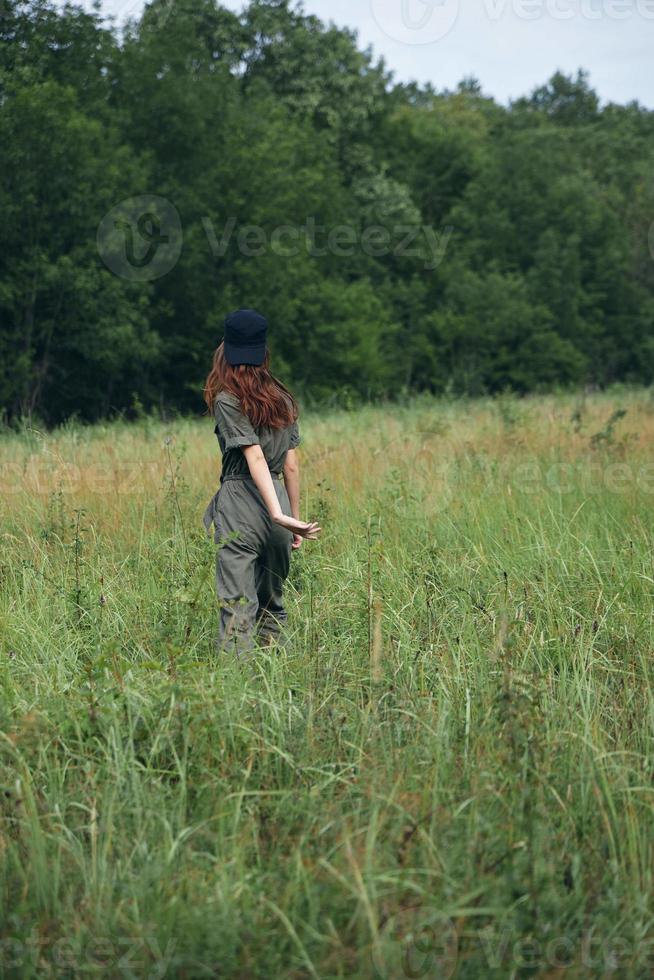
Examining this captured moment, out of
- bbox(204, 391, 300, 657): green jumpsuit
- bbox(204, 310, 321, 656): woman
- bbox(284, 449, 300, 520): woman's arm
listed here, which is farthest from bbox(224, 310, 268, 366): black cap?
bbox(284, 449, 300, 520): woman's arm

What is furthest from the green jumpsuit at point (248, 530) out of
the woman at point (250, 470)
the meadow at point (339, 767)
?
the meadow at point (339, 767)

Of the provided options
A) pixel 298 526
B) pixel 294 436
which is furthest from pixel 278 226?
pixel 298 526

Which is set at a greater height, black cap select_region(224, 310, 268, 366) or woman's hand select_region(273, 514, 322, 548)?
black cap select_region(224, 310, 268, 366)

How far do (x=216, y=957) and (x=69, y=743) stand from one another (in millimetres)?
1151

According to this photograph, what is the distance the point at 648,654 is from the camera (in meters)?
4.07

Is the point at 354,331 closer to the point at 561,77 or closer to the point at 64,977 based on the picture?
the point at 64,977

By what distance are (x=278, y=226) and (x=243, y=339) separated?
85.0ft

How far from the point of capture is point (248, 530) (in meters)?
4.38

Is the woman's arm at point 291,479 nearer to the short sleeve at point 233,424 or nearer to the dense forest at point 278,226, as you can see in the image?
the short sleeve at point 233,424

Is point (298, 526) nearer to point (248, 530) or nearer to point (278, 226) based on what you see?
point (248, 530)

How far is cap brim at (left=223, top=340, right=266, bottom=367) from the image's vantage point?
14.4 ft

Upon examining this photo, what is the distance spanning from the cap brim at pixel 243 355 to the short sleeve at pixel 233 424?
0.51 ft

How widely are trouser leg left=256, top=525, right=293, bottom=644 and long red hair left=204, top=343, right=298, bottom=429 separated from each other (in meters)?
0.48

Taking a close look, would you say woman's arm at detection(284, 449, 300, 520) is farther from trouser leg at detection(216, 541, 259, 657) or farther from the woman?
trouser leg at detection(216, 541, 259, 657)
